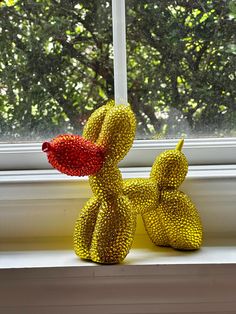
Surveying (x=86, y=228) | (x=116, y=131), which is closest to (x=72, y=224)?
(x=86, y=228)

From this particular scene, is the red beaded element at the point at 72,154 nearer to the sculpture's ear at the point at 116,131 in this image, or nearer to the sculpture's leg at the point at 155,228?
the sculpture's ear at the point at 116,131

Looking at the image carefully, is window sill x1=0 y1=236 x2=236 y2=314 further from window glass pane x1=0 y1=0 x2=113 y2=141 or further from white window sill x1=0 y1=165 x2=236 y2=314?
window glass pane x1=0 y1=0 x2=113 y2=141

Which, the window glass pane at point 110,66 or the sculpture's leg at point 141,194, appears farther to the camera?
the window glass pane at point 110,66

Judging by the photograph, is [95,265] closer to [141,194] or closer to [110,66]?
[141,194]

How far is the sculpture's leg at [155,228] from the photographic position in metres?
1.09

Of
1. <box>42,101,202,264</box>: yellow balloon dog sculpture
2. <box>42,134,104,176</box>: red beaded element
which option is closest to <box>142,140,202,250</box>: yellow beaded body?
<box>42,101,202,264</box>: yellow balloon dog sculpture

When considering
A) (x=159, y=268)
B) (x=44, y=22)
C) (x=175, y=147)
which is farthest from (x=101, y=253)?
(x=44, y=22)

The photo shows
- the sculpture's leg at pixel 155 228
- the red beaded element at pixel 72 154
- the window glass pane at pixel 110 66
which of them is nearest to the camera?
the red beaded element at pixel 72 154

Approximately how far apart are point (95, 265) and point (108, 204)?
94 millimetres

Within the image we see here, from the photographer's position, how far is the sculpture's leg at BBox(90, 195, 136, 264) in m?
1.02

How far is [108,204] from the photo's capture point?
40.8 inches

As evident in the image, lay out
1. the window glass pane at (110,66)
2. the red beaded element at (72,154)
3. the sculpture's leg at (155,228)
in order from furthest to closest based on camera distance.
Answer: the window glass pane at (110,66) < the sculpture's leg at (155,228) < the red beaded element at (72,154)

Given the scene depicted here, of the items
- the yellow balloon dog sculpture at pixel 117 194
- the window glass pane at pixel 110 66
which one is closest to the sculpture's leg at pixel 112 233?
the yellow balloon dog sculpture at pixel 117 194

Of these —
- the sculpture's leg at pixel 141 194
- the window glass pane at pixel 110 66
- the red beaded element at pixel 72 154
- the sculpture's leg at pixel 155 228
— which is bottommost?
the sculpture's leg at pixel 155 228
